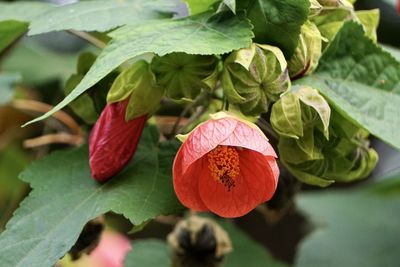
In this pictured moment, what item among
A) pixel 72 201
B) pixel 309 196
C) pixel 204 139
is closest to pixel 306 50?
pixel 204 139

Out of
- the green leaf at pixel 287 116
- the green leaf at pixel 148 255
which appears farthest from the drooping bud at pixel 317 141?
the green leaf at pixel 148 255

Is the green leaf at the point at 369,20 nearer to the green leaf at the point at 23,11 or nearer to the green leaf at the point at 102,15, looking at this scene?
the green leaf at the point at 102,15

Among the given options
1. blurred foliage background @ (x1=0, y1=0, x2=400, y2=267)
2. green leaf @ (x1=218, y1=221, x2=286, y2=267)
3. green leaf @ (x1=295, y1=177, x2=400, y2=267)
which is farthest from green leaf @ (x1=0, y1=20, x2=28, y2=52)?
green leaf @ (x1=295, y1=177, x2=400, y2=267)

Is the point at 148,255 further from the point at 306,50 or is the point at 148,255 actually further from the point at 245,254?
the point at 306,50

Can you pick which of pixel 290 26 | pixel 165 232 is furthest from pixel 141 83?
pixel 165 232

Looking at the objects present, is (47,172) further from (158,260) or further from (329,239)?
(329,239)

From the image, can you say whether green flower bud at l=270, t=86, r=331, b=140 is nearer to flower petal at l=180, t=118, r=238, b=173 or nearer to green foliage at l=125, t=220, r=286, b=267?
flower petal at l=180, t=118, r=238, b=173
